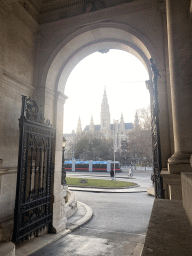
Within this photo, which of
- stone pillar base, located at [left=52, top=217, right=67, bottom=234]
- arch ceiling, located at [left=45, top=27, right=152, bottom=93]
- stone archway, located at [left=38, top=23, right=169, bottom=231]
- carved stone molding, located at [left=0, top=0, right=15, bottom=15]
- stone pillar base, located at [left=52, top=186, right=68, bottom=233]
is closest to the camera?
carved stone molding, located at [left=0, top=0, right=15, bottom=15]

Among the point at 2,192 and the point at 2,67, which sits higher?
the point at 2,67

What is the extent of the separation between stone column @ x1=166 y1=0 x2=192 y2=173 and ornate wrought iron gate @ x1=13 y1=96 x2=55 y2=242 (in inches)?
133

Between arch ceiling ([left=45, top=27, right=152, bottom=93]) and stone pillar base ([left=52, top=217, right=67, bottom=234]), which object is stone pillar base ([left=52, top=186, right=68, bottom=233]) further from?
arch ceiling ([left=45, top=27, right=152, bottom=93])

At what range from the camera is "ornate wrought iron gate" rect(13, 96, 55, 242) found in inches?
174

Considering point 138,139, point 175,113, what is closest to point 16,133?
point 175,113

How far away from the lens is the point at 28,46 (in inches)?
254

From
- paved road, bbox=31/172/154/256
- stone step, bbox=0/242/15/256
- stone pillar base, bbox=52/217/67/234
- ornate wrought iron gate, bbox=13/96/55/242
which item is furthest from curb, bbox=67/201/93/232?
stone step, bbox=0/242/15/256

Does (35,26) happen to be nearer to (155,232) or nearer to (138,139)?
(155,232)

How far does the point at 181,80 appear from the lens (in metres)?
3.80

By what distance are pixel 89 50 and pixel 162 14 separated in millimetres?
3009

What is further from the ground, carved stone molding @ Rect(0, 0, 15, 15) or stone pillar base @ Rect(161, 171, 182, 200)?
carved stone molding @ Rect(0, 0, 15, 15)

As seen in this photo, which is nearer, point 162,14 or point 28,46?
point 162,14

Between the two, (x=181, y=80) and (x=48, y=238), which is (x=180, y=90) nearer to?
(x=181, y=80)

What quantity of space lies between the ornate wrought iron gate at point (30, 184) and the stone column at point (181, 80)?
11.1ft
